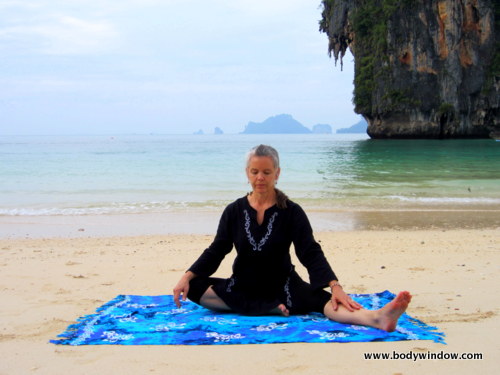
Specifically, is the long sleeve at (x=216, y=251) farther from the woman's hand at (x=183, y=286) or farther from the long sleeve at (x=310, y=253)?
the long sleeve at (x=310, y=253)

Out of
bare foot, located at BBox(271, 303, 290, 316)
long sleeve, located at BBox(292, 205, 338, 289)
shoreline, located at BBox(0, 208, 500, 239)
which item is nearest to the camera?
long sleeve, located at BBox(292, 205, 338, 289)

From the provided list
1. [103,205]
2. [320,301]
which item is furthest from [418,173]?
[320,301]

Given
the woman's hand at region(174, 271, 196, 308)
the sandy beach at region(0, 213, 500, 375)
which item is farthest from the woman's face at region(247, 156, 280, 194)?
the sandy beach at region(0, 213, 500, 375)

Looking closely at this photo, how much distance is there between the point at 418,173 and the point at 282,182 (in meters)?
5.25

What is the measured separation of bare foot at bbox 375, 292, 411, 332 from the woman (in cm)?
27

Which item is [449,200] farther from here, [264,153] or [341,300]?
[264,153]

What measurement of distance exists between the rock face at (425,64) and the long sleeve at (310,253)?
39980mm

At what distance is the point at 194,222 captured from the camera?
29.9ft

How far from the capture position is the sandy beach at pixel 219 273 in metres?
2.58

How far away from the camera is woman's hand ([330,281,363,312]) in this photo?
3172mm

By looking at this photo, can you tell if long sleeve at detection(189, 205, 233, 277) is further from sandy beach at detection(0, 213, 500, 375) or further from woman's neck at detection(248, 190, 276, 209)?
sandy beach at detection(0, 213, 500, 375)

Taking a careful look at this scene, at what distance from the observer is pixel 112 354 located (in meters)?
2.72

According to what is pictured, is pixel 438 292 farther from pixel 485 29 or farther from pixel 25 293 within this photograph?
pixel 485 29

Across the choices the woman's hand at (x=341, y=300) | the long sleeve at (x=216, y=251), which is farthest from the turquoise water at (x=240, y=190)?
the woman's hand at (x=341, y=300)
